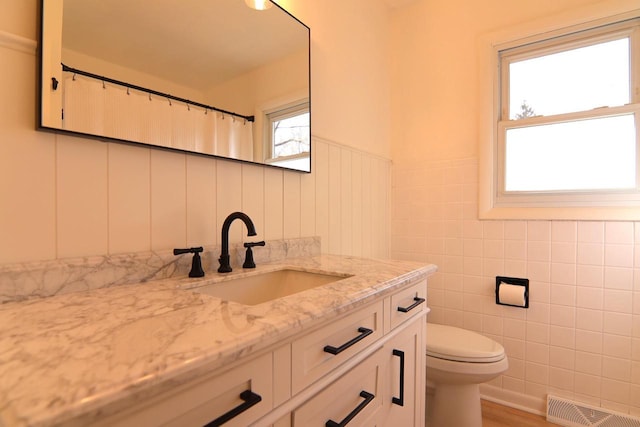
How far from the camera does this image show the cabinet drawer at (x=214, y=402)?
390mm

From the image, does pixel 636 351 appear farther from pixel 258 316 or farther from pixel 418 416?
pixel 258 316

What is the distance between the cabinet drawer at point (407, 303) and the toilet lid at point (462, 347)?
1.45 ft

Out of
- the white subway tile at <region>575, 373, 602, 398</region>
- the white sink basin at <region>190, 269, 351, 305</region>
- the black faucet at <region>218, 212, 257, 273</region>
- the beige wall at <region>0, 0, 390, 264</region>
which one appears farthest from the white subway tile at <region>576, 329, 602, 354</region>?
the black faucet at <region>218, 212, 257, 273</region>

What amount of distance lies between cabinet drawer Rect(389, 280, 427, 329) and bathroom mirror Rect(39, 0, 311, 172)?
0.72 meters

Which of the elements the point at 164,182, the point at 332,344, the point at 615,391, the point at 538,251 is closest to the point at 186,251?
the point at 164,182

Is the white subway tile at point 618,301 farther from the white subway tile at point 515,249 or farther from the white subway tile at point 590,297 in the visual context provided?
the white subway tile at point 515,249

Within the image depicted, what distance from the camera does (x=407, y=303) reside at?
105 cm

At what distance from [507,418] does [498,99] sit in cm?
185

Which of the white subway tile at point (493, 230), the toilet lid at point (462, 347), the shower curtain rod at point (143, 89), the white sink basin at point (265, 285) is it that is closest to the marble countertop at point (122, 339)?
the white sink basin at point (265, 285)

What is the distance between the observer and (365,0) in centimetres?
196

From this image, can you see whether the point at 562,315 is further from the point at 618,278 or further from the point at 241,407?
the point at 241,407

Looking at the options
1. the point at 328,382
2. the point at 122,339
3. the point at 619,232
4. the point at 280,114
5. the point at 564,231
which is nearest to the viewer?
the point at 122,339

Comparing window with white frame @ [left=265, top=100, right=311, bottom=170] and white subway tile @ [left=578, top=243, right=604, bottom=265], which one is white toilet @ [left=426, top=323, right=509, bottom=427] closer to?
white subway tile @ [left=578, top=243, right=604, bottom=265]

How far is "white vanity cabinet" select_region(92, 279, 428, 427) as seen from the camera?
446 mm
